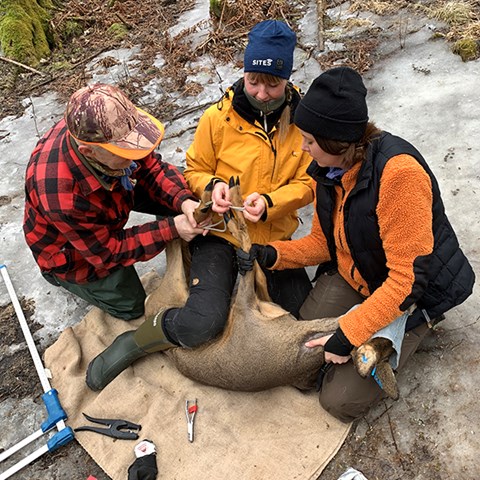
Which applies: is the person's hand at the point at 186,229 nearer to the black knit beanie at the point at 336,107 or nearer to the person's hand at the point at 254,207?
the person's hand at the point at 254,207

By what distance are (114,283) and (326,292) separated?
152 centimetres

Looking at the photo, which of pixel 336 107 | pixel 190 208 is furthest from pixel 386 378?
pixel 190 208

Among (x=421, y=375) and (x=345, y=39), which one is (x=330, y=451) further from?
(x=345, y=39)

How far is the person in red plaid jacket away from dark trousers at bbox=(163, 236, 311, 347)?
0.25 m

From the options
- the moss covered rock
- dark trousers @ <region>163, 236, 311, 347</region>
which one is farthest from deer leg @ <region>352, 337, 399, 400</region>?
the moss covered rock

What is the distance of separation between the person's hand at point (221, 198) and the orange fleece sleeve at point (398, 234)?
1.00 meters

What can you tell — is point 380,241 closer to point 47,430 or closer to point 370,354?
point 370,354

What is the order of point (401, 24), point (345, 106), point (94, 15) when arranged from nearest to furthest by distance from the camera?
point (345, 106) → point (401, 24) → point (94, 15)

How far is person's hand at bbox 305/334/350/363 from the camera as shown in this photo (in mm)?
2846

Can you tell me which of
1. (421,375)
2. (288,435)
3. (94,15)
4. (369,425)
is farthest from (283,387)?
(94,15)

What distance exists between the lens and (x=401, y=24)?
20.8ft

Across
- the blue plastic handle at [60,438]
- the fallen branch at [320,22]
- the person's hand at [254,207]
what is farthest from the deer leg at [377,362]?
the fallen branch at [320,22]

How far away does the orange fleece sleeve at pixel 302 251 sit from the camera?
3.32 m

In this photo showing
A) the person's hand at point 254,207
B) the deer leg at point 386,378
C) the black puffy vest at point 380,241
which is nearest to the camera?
the black puffy vest at point 380,241
